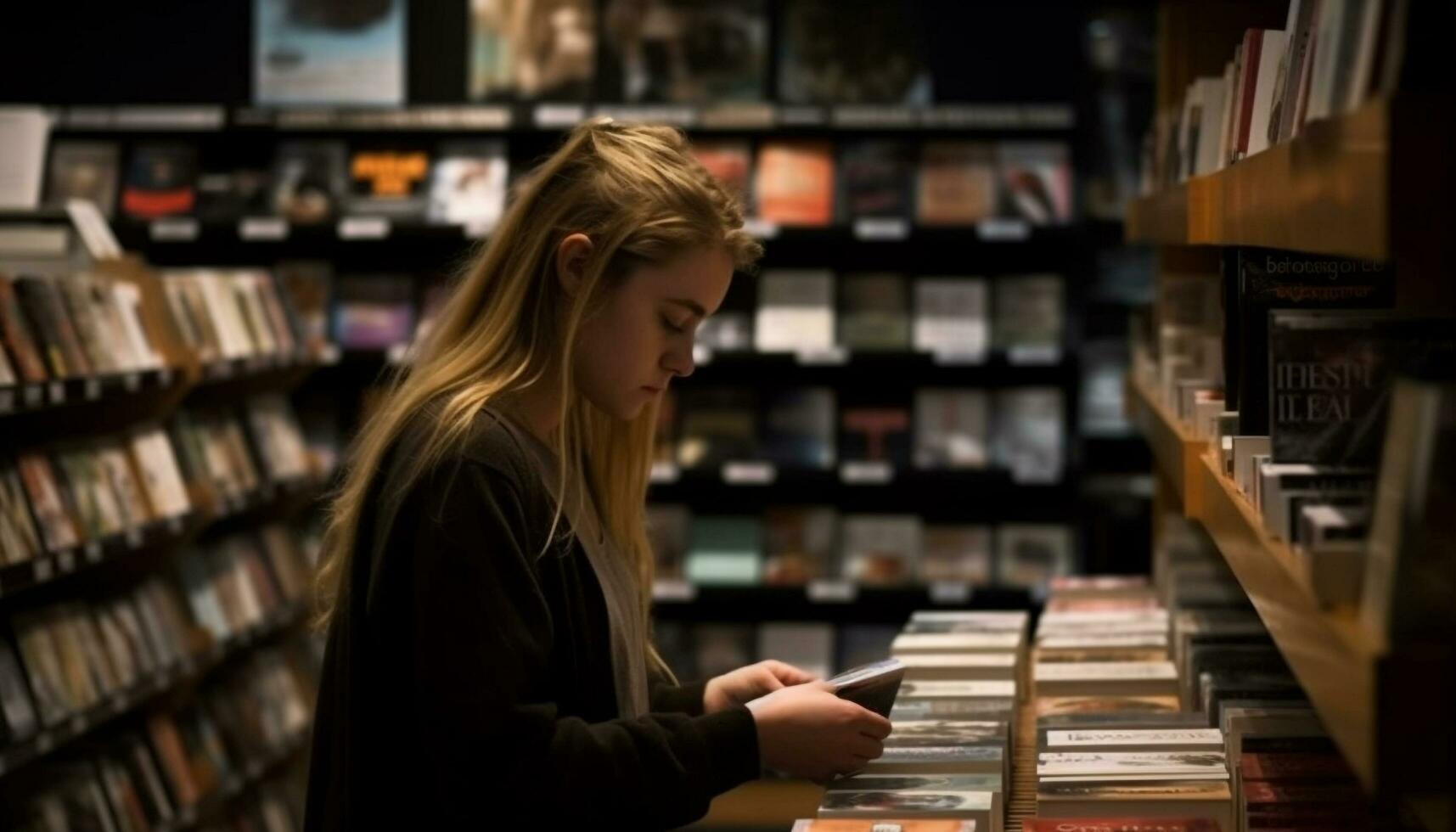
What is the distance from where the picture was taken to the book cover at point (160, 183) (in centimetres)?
661

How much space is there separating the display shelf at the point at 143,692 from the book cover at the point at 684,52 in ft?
6.99

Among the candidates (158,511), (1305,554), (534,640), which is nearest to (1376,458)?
(1305,554)

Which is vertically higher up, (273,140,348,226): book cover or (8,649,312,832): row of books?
(273,140,348,226): book cover

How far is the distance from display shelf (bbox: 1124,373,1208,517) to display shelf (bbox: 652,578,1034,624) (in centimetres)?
211

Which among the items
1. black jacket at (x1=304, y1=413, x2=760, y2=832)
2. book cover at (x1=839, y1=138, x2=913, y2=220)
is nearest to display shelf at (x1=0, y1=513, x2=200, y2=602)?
black jacket at (x1=304, y1=413, x2=760, y2=832)

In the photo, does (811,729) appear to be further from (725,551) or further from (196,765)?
(725,551)

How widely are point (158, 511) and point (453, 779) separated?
3.16 m

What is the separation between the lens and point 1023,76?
6.59 meters

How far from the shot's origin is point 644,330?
2.12m

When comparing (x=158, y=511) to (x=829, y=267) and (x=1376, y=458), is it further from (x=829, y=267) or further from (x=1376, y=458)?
(x=1376, y=458)

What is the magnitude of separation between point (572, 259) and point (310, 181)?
4748 mm

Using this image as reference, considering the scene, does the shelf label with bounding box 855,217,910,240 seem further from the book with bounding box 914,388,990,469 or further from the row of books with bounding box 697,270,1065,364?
the book with bounding box 914,388,990,469

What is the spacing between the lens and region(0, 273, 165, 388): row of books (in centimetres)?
407

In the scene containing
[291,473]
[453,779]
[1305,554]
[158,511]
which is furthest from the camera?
[291,473]
